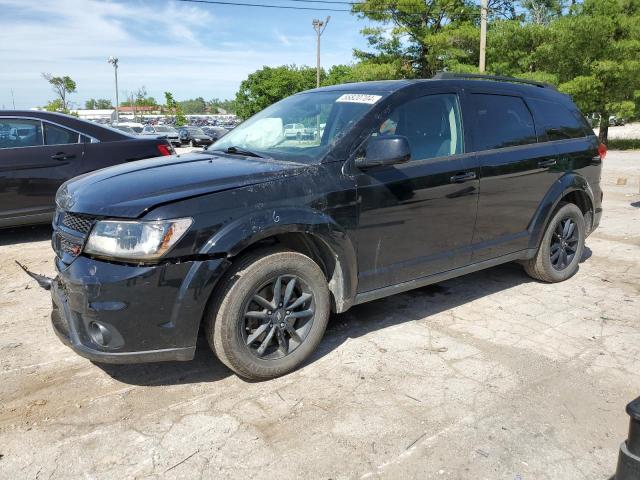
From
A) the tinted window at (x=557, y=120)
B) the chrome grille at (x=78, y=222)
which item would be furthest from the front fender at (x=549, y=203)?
the chrome grille at (x=78, y=222)

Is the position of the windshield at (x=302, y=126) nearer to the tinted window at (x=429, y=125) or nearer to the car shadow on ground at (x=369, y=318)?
the tinted window at (x=429, y=125)

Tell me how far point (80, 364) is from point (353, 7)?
3141cm

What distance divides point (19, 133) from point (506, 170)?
5502 mm

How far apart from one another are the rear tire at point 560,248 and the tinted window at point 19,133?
18.7 ft

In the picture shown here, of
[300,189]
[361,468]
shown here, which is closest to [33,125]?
[300,189]

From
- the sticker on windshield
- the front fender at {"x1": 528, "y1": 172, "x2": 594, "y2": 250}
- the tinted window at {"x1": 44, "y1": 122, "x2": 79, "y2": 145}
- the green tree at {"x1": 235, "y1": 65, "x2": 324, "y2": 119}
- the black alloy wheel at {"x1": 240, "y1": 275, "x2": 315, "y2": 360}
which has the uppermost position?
the green tree at {"x1": 235, "y1": 65, "x2": 324, "y2": 119}

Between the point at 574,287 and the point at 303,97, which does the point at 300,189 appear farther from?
the point at 574,287

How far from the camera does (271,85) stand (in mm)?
66625

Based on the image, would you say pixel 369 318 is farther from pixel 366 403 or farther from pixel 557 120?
pixel 557 120

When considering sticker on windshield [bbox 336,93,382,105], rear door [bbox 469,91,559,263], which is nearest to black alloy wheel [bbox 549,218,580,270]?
rear door [bbox 469,91,559,263]

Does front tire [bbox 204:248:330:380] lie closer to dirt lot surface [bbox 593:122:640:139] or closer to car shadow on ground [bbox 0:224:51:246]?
car shadow on ground [bbox 0:224:51:246]

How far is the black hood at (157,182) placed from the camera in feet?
9.52

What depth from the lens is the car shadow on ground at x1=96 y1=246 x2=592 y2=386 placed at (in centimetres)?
342

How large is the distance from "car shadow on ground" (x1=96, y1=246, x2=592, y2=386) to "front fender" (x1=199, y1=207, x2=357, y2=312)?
21.0 inches
